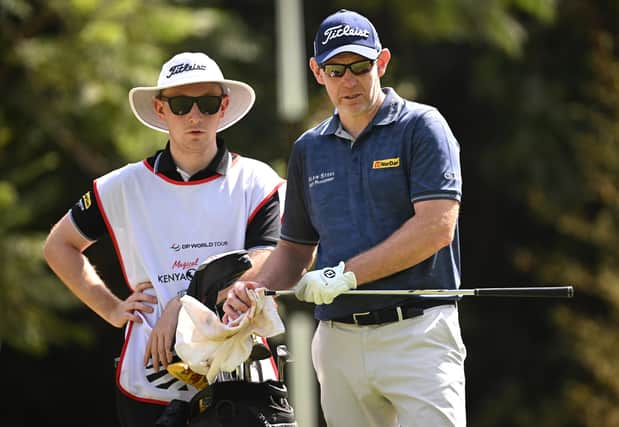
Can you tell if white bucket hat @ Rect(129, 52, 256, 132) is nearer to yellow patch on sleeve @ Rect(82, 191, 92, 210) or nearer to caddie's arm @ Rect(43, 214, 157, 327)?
yellow patch on sleeve @ Rect(82, 191, 92, 210)

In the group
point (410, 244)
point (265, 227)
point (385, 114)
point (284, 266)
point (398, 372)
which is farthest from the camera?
point (265, 227)

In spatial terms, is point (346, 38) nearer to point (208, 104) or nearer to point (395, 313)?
point (208, 104)

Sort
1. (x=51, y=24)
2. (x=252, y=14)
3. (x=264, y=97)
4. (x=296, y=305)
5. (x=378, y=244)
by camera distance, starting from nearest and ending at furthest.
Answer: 1. (x=378, y=244)
2. (x=296, y=305)
3. (x=51, y=24)
4. (x=264, y=97)
5. (x=252, y=14)

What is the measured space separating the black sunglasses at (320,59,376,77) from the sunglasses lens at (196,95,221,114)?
557 mm

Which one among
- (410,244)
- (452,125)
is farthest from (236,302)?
(452,125)

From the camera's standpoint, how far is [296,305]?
10414 millimetres

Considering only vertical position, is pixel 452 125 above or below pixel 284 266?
above

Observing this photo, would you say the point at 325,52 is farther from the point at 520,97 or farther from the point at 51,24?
the point at 520,97

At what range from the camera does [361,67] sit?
4355mm

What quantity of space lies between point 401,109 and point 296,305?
6.14m

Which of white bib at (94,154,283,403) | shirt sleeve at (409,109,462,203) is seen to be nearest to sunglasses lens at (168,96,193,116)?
white bib at (94,154,283,403)

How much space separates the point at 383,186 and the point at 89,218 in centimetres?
126

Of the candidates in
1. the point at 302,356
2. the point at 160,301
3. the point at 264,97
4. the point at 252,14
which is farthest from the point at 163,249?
the point at 252,14

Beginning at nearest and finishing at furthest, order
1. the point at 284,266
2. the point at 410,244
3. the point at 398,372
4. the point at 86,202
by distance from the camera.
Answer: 1. the point at 410,244
2. the point at 398,372
3. the point at 284,266
4. the point at 86,202
